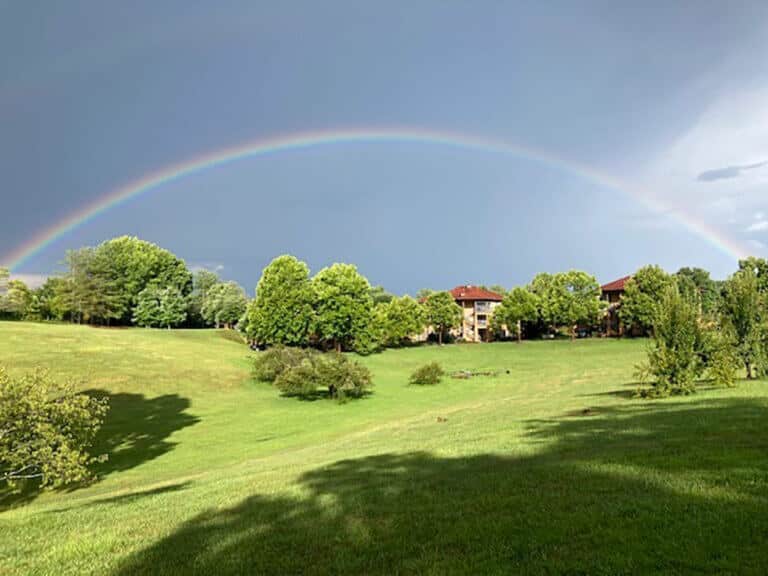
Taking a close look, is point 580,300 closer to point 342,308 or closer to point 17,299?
point 342,308

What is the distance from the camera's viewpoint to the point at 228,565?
7.40m

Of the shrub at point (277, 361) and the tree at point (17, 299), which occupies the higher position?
the tree at point (17, 299)

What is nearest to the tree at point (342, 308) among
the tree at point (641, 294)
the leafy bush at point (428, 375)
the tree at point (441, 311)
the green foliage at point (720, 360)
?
the tree at point (441, 311)

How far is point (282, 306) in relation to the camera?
79500 mm

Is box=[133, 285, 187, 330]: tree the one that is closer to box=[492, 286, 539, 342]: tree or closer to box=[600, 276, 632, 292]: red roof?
box=[492, 286, 539, 342]: tree

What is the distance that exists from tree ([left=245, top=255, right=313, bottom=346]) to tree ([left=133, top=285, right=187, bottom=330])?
98.4 feet

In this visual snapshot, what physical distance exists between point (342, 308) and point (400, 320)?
1967cm

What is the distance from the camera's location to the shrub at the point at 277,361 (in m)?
50.5

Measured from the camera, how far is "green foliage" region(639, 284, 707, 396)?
25.4m

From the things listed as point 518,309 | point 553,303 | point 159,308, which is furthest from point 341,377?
point 159,308

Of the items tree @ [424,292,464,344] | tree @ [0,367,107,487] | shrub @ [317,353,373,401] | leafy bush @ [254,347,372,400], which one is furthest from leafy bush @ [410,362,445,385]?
tree @ [424,292,464,344]

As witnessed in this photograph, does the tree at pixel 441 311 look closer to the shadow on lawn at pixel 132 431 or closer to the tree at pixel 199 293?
the tree at pixel 199 293

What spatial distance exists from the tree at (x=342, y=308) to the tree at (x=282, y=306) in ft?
6.87

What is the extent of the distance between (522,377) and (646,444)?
148ft
